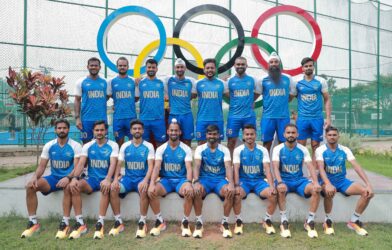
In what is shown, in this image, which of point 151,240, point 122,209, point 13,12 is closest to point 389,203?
point 151,240

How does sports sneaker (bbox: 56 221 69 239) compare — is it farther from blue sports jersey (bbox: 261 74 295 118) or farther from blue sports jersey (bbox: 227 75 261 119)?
blue sports jersey (bbox: 261 74 295 118)

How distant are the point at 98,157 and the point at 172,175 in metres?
1.03

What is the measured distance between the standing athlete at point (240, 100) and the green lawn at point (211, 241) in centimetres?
160

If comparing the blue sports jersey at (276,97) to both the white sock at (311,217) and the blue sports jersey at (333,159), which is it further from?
the white sock at (311,217)

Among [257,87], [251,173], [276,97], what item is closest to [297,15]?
[257,87]

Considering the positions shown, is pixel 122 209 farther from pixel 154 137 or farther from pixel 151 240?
pixel 154 137

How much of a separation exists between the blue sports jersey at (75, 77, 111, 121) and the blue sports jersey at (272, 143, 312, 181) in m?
2.73

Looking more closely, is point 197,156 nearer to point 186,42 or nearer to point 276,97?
point 276,97

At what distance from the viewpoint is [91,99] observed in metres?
5.04

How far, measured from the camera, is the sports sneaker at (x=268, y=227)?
3973 millimetres

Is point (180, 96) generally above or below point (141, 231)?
above

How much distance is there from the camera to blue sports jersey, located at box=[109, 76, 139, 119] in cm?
511

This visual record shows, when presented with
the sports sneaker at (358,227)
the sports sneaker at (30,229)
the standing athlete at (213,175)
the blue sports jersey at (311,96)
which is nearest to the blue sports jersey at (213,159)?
the standing athlete at (213,175)

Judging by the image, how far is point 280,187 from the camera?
4.01 meters
